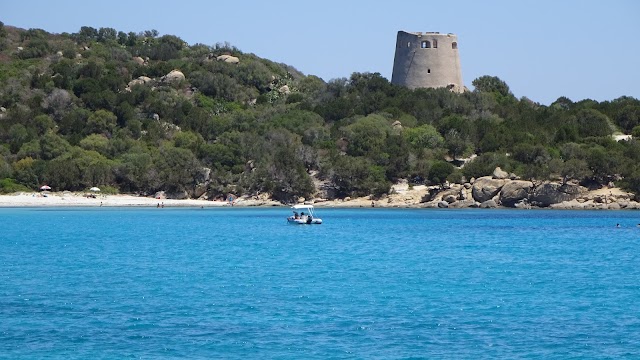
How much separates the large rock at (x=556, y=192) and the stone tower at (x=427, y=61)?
22.9m

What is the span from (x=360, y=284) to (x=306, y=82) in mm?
77085

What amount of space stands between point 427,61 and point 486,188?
23037 millimetres

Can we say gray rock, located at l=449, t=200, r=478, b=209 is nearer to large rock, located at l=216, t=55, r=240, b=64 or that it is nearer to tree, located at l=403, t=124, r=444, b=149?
tree, located at l=403, t=124, r=444, b=149

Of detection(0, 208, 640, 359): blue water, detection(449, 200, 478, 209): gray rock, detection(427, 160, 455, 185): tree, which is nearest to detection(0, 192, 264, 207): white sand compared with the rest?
detection(427, 160, 455, 185): tree

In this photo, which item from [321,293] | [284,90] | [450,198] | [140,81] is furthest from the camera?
[284,90]

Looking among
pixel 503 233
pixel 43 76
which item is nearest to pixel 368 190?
pixel 503 233

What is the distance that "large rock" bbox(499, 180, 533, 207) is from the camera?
65312 mm

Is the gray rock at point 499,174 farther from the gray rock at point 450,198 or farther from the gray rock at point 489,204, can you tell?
the gray rock at point 450,198

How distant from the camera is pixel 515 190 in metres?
65.6

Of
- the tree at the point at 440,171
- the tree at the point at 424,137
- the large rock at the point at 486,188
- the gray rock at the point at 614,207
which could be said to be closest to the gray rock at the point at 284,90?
the tree at the point at 424,137

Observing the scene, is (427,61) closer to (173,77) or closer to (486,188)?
(486,188)

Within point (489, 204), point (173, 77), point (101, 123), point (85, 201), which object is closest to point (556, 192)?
point (489, 204)

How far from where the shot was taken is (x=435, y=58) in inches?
3388

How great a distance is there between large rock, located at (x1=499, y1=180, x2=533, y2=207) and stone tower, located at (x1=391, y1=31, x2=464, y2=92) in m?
22.0
